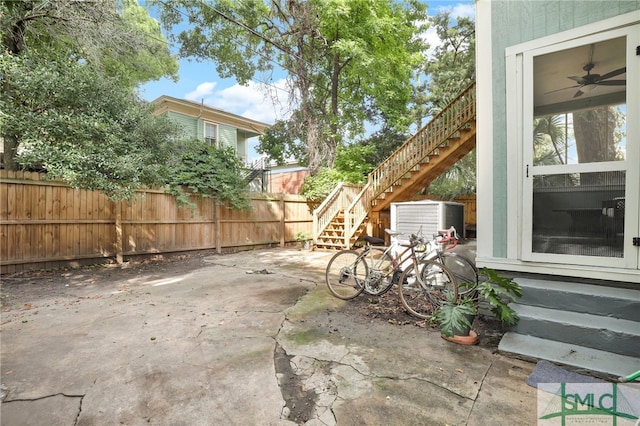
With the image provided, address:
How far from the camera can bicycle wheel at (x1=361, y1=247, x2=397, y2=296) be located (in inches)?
157

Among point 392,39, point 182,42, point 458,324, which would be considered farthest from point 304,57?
point 458,324

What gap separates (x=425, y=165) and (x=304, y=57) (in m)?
6.85

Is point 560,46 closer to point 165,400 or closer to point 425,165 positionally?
point 165,400

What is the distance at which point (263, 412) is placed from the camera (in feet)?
6.13

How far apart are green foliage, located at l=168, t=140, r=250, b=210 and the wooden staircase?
7.73 feet

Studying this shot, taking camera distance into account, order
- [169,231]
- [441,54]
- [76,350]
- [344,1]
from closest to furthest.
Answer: [76,350], [169,231], [344,1], [441,54]

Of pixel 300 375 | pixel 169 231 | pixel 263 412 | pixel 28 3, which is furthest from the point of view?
pixel 169 231

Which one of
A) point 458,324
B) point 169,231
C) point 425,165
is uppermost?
point 425,165

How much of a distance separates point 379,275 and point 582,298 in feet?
6.66

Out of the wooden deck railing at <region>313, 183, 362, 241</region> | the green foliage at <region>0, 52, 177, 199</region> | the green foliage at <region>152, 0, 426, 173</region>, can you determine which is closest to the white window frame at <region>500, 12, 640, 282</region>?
the green foliage at <region>0, 52, 177, 199</region>

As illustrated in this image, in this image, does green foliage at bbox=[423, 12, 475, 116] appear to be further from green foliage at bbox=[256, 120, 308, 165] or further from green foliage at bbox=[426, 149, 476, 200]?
green foliage at bbox=[256, 120, 308, 165]

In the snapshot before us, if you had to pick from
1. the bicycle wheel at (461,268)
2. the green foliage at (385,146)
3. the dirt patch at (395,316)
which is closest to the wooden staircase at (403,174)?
the green foliage at (385,146)

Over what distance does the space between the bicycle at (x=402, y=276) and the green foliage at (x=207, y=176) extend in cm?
490

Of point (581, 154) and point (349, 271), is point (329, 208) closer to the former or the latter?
point (349, 271)
